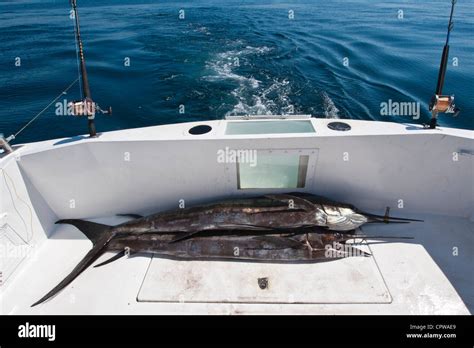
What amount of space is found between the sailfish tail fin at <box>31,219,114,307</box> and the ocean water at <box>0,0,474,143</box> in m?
4.83

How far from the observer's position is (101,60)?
1298cm

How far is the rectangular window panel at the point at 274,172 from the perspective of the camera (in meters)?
3.63

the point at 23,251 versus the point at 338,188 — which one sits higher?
the point at 338,188

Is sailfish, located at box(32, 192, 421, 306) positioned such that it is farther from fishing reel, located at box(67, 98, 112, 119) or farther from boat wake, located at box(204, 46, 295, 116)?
boat wake, located at box(204, 46, 295, 116)

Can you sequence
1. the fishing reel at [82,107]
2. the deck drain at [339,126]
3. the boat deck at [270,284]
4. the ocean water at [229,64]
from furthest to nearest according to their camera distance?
the ocean water at [229,64] → the deck drain at [339,126] → the fishing reel at [82,107] → the boat deck at [270,284]

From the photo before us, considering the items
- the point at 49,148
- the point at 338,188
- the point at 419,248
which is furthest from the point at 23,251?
the point at 419,248

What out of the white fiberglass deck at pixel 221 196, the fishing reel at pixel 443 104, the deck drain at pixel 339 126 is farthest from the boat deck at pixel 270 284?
the fishing reel at pixel 443 104

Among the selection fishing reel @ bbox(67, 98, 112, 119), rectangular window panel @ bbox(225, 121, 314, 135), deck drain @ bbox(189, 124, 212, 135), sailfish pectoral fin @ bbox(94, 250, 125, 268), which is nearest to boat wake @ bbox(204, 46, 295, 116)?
rectangular window panel @ bbox(225, 121, 314, 135)

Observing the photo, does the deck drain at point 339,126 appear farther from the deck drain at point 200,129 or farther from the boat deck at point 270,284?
the deck drain at point 200,129

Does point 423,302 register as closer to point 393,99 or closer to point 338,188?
point 338,188

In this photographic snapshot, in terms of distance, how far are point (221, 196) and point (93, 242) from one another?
152 centimetres

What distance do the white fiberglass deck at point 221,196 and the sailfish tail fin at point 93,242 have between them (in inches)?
3.1

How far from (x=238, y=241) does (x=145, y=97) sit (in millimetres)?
7612
